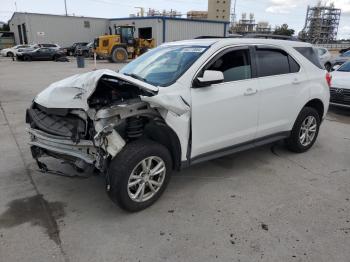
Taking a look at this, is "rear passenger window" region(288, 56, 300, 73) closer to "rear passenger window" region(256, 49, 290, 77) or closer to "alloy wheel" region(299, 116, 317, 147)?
"rear passenger window" region(256, 49, 290, 77)

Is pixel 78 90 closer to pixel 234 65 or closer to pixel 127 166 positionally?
pixel 127 166

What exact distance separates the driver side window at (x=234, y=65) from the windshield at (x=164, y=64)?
261 millimetres

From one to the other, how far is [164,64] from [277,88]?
63.3 inches

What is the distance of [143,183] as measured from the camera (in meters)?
→ 3.36

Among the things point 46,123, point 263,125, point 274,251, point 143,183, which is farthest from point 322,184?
point 46,123

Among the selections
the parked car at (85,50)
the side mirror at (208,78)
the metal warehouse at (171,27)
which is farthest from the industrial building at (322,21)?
the side mirror at (208,78)

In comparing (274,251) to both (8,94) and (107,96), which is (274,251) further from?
(8,94)

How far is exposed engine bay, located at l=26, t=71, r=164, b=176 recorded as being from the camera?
311cm

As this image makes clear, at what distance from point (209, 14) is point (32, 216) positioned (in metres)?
105

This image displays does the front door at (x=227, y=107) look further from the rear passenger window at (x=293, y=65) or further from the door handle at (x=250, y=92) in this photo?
the rear passenger window at (x=293, y=65)

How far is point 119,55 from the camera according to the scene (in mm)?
25172

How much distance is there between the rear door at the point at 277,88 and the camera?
4.28 meters

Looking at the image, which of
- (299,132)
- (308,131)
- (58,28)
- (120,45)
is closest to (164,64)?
(299,132)

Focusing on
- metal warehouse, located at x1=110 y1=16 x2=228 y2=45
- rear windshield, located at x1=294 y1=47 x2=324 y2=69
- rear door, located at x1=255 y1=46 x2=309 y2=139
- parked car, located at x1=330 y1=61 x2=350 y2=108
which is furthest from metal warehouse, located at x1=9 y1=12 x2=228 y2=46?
rear door, located at x1=255 y1=46 x2=309 y2=139
